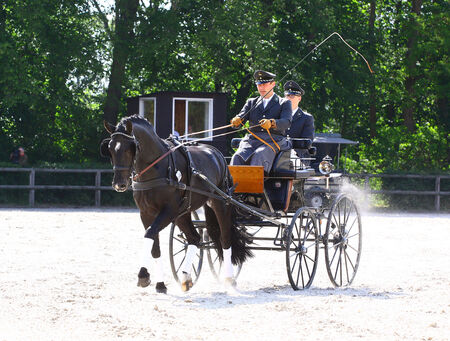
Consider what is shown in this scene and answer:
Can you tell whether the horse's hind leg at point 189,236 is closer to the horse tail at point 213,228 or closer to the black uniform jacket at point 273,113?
the horse tail at point 213,228

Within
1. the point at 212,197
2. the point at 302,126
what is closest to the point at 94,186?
the point at 302,126

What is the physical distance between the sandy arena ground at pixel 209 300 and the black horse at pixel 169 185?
1.46 ft

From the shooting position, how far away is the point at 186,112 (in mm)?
27016

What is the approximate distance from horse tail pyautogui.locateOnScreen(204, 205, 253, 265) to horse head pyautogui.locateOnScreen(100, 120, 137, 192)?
1616 mm

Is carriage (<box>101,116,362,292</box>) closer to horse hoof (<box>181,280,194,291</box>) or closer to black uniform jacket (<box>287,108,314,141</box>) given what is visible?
horse hoof (<box>181,280,194,291</box>)

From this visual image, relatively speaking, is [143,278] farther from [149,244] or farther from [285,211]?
[285,211]

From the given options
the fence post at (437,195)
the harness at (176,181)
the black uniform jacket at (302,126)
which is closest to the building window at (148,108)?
the fence post at (437,195)

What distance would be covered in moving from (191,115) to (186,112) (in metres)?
0.27

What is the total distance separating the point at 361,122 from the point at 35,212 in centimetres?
Answer: 2045

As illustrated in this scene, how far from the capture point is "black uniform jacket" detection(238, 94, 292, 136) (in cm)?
940

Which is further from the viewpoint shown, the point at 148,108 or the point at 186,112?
the point at 148,108

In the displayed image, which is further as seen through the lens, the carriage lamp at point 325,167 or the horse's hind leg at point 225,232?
the carriage lamp at point 325,167

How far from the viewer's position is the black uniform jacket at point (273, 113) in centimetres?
940

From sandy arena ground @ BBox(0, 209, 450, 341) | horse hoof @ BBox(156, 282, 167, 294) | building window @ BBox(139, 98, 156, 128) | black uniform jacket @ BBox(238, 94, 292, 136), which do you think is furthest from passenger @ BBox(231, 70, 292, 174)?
building window @ BBox(139, 98, 156, 128)
